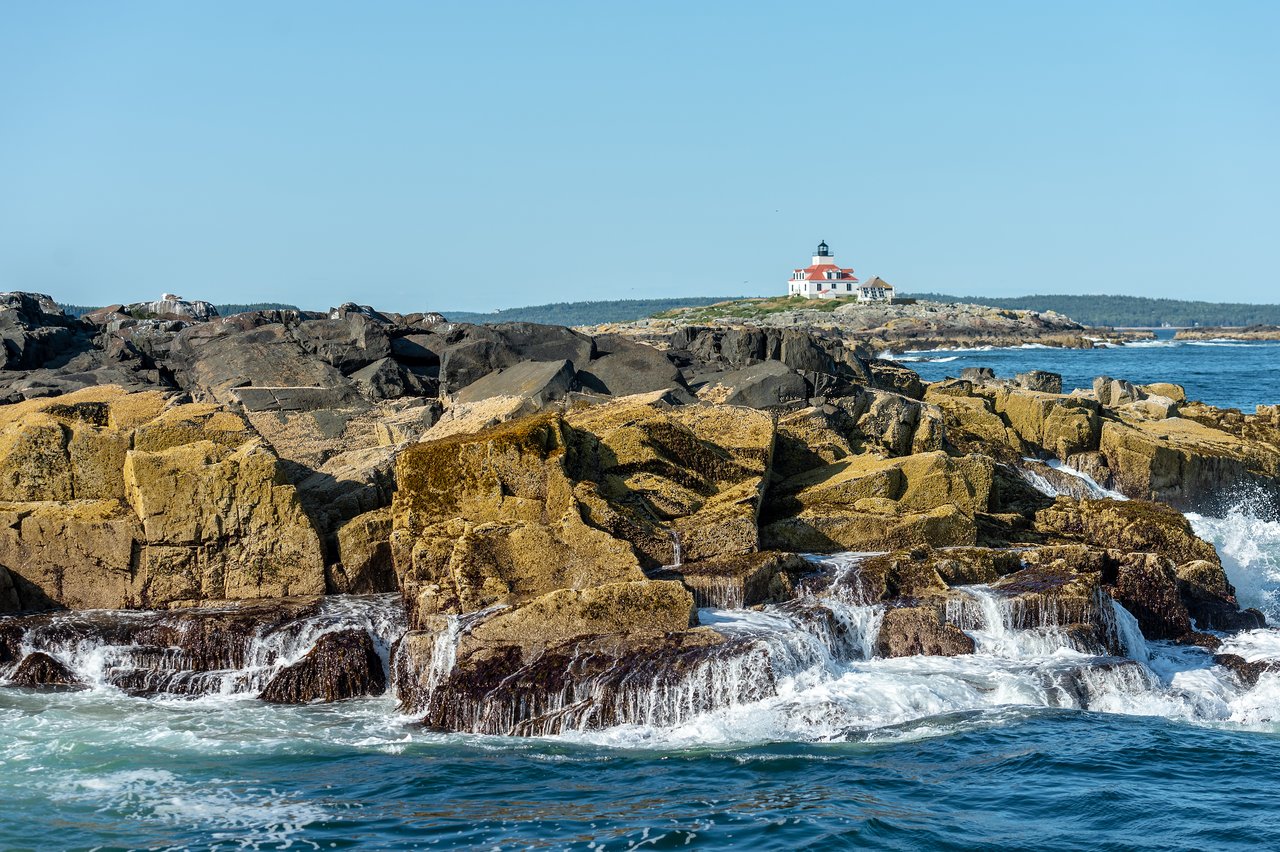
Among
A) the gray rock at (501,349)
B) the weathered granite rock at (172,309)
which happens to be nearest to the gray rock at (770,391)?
the gray rock at (501,349)

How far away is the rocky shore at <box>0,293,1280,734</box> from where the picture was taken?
15.9 metres

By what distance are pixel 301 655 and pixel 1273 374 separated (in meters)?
87.7

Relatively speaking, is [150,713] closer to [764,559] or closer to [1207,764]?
[764,559]

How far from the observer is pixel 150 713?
15.8 m

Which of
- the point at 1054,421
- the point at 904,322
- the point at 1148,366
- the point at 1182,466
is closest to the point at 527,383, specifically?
the point at 1054,421

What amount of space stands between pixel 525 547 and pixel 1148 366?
3792 inches

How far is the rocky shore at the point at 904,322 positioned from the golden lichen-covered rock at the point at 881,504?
102647 mm

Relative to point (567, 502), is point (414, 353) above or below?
above

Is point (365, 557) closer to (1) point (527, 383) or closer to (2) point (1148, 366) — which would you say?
(1) point (527, 383)

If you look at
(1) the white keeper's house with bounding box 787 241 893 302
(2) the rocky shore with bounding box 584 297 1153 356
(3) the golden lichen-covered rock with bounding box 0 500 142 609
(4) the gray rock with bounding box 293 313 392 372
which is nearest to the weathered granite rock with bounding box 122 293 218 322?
(4) the gray rock with bounding box 293 313 392 372

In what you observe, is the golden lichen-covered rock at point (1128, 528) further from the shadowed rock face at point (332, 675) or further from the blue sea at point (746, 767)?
the shadowed rock face at point (332, 675)

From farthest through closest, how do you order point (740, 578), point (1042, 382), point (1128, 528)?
1. point (1042, 382)
2. point (1128, 528)
3. point (740, 578)

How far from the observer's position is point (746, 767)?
44.8ft

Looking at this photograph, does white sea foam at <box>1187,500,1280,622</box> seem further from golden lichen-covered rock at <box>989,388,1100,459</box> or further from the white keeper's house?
the white keeper's house
